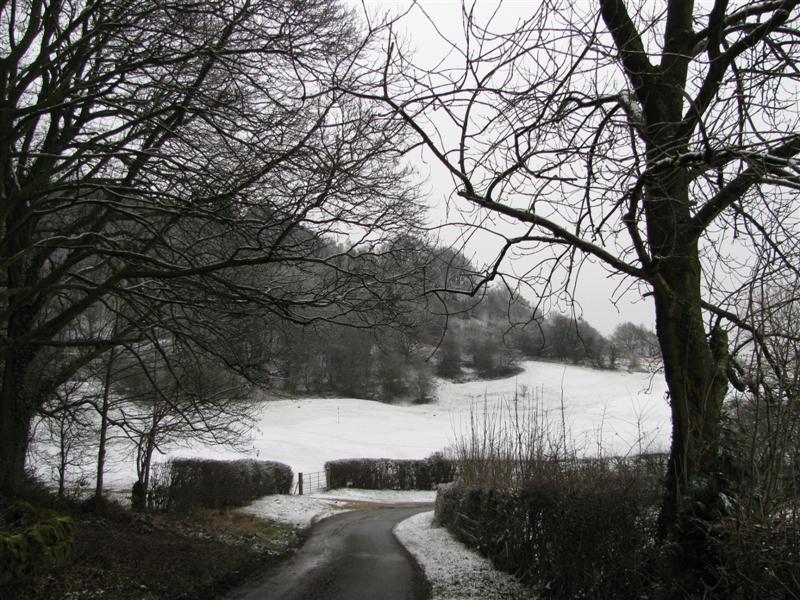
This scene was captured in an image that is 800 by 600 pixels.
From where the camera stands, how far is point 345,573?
34.3ft

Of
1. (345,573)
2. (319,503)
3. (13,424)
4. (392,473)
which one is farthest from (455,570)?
(392,473)

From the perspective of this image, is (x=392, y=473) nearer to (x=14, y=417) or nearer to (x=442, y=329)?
(x=14, y=417)

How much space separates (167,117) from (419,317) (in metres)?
5.08

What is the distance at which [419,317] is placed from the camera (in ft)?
35.0

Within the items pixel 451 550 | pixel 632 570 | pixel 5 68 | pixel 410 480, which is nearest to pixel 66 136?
pixel 5 68

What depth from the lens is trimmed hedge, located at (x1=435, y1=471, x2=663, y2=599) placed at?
6391 mm

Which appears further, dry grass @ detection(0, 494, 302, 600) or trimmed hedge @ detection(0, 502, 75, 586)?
dry grass @ detection(0, 494, 302, 600)

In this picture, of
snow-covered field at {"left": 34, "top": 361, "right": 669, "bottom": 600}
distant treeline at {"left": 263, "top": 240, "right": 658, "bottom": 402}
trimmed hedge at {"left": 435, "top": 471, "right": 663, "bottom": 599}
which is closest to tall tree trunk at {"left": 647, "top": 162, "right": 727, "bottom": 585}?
trimmed hedge at {"left": 435, "top": 471, "right": 663, "bottom": 599}

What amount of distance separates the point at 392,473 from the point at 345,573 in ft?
77.8

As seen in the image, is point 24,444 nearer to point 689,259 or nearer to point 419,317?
point 419,317

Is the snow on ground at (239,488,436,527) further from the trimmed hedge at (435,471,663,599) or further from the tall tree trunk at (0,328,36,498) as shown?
the trimmed hedge at (435,471,663,599)

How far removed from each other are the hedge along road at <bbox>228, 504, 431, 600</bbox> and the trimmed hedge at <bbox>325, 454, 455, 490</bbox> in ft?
55.1

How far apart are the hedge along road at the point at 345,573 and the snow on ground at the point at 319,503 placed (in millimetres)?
2885

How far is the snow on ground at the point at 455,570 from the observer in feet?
29.4
